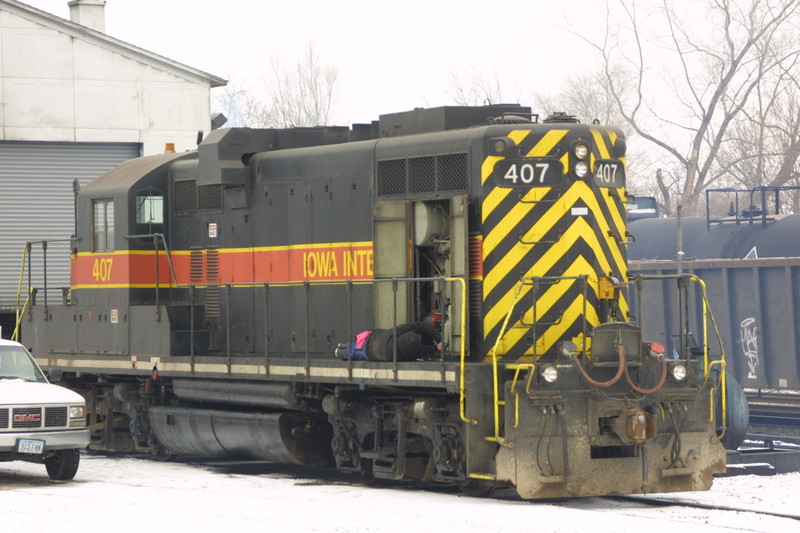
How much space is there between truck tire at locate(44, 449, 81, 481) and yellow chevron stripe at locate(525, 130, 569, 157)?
5736mm

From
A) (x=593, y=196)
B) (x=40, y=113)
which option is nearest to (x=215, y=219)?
(x=593, y=196)

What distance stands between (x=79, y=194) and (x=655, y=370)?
27.8ft

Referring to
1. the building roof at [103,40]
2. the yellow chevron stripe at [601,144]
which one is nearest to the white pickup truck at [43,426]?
the yellow chevron stripe at [601,144]

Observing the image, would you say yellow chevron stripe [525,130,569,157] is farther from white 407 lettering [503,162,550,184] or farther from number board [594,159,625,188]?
number board [594,159,625,188]

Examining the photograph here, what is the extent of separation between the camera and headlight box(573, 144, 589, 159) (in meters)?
12.2

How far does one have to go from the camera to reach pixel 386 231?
13.1 metres

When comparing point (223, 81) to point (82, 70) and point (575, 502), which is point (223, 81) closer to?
point (82, 70)


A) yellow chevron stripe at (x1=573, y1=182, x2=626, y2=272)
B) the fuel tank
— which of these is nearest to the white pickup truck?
the fuel tank

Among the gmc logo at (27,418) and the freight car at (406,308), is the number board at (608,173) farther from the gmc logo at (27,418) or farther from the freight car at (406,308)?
the gmc logo at (27,418)

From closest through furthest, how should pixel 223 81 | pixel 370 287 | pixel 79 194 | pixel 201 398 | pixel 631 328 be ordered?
1. pixel 631 328
2. pixel 370 287
3. pixel 201 398
4. pixel 79 194
5. pixel 223 81

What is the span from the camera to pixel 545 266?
12.3 metres

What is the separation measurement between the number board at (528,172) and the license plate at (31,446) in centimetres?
533

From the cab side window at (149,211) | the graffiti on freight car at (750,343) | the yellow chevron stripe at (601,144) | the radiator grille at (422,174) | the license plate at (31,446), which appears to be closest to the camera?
the radiator grille at (422,174)

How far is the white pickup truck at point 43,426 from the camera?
13195 millimetres
